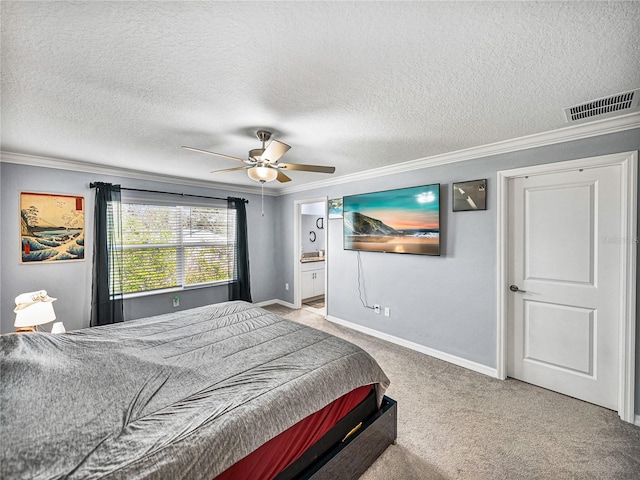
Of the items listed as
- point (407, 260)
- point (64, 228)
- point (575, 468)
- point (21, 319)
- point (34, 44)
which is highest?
point (34, 44)

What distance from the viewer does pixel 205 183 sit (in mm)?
4438

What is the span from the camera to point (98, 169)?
346cm

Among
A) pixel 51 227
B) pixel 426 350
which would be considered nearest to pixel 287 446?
pixel 426 350

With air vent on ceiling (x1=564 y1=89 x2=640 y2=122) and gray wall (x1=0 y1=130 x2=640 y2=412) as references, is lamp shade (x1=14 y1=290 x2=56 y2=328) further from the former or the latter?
air vent on ceiling (x1=564 y1=89 x2=640 y2=122)

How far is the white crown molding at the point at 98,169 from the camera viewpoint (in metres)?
2.94

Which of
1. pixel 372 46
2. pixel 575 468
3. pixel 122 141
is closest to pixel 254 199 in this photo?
pixel 122 141

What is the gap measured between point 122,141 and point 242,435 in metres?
2.79

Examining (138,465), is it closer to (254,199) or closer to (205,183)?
(205,183)

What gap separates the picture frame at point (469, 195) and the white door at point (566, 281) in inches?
9.2

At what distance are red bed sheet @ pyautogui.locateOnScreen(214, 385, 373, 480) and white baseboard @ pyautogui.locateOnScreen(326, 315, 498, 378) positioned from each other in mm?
1942

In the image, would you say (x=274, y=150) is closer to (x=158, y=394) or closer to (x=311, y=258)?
(x=158, y=394)

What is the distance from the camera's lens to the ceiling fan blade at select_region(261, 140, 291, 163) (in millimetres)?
1983

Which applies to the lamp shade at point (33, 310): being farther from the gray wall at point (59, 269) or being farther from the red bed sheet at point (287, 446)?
the red bed sheet at point (287, 446)

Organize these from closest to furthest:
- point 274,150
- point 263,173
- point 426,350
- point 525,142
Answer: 1. point 274,150
2. point 263,173
3. point 525,142
4. point 426,350
